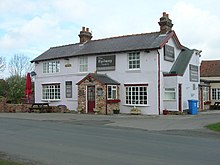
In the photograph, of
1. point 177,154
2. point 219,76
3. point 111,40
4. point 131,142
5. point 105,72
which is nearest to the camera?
point 177,154

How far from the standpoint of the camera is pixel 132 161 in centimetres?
806

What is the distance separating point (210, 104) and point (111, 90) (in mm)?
13853

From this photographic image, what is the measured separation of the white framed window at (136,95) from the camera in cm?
2567

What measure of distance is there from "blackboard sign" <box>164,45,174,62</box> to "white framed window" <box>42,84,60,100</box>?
11.7 metres

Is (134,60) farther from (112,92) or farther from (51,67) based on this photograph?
(51,67)

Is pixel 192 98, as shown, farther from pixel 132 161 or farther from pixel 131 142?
pixel 132 161

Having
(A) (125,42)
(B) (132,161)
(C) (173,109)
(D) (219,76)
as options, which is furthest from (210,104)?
(B) (132,161)

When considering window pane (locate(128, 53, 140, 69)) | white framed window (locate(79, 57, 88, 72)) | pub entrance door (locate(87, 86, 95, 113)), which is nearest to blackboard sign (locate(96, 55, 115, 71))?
white framed window (locate(79, 57, 88, 72))

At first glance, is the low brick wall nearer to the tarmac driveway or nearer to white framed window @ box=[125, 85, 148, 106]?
white framed window @ box=[125, 85, 148, 106]

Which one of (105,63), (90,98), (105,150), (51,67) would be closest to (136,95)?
(90,98)

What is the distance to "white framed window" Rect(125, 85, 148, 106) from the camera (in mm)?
25672

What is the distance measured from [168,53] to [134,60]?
3115 mm

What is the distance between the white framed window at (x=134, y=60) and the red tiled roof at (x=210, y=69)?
57.3 ft

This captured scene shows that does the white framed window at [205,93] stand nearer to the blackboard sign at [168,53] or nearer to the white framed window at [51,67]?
the blackboard sign at [168,53]
